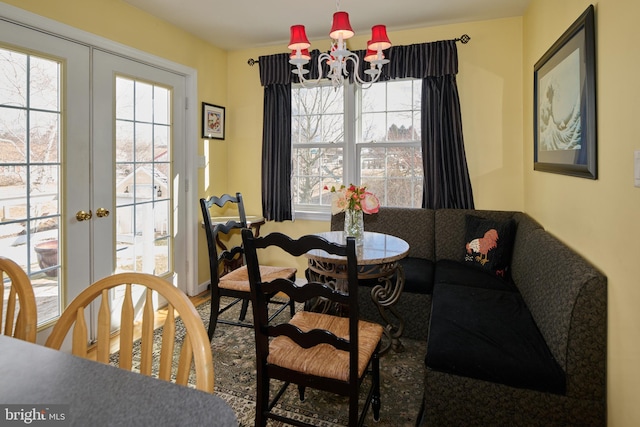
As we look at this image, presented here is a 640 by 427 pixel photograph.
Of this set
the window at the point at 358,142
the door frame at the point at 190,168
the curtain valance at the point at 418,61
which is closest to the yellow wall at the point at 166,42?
the door frame at the point at 190,168

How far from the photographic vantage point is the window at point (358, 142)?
143 inches

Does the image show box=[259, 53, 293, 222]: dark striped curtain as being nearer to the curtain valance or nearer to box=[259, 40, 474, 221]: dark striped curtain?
the curtain valance

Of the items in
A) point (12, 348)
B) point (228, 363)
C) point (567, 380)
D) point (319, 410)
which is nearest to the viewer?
point (12, 348)

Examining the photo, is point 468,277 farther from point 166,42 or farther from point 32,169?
A: point 166,42

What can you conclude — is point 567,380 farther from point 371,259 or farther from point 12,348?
point 12,348

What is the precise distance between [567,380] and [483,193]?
209 centimetres

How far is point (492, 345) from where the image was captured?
176cm

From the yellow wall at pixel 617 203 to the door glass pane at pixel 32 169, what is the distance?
3001mm

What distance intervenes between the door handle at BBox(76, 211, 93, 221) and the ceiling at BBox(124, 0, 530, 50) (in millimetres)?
1594

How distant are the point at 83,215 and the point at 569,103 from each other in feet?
10.1

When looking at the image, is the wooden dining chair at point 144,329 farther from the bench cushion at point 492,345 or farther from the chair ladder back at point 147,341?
the bench cushion at point 492,345

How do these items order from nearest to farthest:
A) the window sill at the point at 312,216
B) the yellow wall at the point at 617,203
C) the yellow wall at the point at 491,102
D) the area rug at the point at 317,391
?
the yellow wall at the point at 617,203, the area rug at the point at 317,391, the yellow wall at the point at 491,102, the window sill at the point at 312,216

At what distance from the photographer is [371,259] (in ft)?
7.00

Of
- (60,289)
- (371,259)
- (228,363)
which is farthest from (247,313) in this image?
(371,259)
